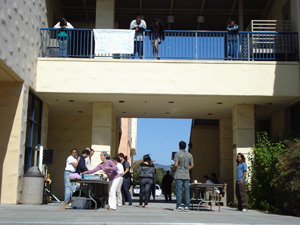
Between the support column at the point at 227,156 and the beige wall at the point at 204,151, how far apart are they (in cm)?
354

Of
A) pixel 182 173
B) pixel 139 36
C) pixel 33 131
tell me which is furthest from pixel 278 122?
pixel 33 131

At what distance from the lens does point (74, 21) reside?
19672 millimetres

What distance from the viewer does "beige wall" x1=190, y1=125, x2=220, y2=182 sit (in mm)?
22500

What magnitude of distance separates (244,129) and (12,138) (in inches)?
318

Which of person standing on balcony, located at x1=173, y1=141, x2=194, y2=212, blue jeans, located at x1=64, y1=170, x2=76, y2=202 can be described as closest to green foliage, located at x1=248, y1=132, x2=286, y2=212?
person standing on balcony, located at x1=173, y1=141, x2=194, y2=212

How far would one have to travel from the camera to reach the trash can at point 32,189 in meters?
13.1

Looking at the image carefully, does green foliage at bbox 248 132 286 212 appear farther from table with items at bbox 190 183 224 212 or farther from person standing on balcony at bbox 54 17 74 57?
person standing on balcony at bbox 54 17 74 57

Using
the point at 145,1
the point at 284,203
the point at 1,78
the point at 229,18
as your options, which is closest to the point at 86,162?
the point at 1,78

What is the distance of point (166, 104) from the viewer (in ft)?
55.2

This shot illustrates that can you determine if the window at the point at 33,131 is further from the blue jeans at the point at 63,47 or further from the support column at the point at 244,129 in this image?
the support column at the point at 244,129

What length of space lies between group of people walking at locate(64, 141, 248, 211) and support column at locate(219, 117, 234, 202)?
5058mm

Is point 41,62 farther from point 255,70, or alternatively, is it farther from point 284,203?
point 284,203

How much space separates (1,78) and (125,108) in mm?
5903

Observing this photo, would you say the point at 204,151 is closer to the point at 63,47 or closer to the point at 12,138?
the point at 63,47
